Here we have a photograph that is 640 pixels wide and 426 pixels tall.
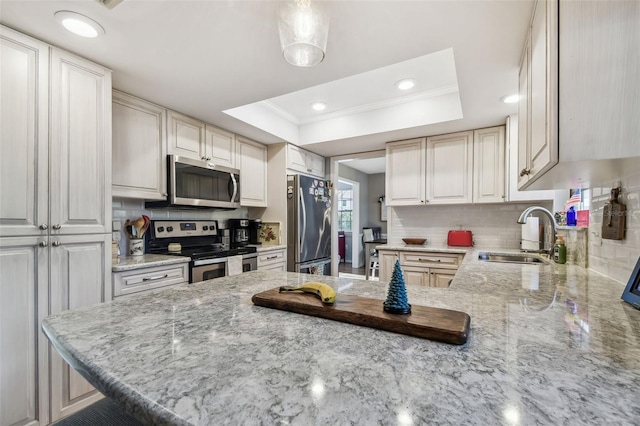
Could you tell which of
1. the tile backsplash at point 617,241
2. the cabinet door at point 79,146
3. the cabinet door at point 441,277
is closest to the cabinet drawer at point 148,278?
the cabinet door at point 79,146

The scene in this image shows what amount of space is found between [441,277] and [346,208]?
480 cm

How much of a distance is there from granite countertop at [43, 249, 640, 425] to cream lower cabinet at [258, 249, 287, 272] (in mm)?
2081

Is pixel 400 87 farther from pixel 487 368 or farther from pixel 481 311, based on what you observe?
pixel 487 368

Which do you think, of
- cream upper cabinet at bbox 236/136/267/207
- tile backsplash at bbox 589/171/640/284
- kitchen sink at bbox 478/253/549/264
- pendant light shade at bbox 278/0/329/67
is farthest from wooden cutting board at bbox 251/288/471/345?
cream upper cabinet at bbox 236/136/267/207

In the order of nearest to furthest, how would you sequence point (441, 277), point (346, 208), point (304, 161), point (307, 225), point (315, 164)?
point (441, 277) → point (307, 225) → point (304, 161) → point (315, 164) → point (346, 208)

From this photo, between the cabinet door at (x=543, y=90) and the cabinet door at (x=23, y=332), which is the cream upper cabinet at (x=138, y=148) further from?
the cabinet door at (x=543, y=90)

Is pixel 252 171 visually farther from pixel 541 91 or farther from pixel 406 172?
pixel 541 91

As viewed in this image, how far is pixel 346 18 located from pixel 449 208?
2627 millimetres

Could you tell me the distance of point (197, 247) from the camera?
9.65 ft

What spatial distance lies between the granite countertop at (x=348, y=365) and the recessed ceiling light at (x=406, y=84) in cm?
217

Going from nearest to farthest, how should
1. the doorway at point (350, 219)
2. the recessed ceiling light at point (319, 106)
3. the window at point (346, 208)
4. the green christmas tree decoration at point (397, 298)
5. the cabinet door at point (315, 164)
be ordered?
the green christmas tree decoration at point (397, 298) < the recessed ceiling light at point (319, 106) < the cabinet door at point (315, 164) < the doorway at point (350, 219) < the window at point (346, 208)

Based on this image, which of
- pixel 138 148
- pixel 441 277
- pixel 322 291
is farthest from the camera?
pixel 441 277

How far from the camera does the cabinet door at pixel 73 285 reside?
1.62 metres

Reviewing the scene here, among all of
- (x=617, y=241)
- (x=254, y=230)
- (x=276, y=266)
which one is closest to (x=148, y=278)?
(x=276, y=266)
